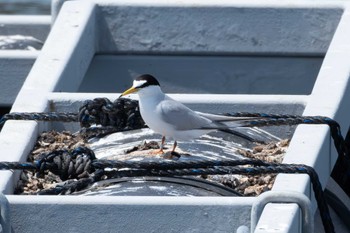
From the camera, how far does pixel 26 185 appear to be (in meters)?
6.34

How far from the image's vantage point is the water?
15.6 m

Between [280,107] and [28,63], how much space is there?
1989mm

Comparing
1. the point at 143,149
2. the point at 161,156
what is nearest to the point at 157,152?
the point at 161,156

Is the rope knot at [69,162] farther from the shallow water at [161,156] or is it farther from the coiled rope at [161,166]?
the shallow water at [161,156]

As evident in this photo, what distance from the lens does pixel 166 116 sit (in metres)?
6.33

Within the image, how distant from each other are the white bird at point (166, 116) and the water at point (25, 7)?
9237 mm

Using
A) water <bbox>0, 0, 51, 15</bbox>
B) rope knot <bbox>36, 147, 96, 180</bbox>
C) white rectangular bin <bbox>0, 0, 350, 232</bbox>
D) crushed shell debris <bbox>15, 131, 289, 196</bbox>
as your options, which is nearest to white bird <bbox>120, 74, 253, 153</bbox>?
crushed shell debris <bbox>15, 131, 289, 196</bbox>

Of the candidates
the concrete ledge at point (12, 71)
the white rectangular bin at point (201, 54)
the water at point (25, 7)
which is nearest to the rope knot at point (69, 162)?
the white rectangular bin at point (201, 54)

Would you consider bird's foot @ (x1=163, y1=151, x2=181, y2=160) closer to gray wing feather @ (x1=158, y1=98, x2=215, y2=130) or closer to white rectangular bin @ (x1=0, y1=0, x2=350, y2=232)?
gray wing feather @ (x1=158, y1=98, x2=215, y2=130)

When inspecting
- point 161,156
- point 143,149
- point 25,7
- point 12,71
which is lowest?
point 25,7

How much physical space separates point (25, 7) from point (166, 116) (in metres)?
9.87

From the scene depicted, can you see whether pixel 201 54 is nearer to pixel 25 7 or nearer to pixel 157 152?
pixel 157 152

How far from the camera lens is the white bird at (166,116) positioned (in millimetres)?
6336

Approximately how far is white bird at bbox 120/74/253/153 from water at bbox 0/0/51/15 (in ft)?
30.3
